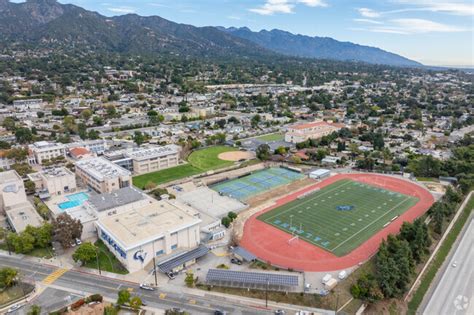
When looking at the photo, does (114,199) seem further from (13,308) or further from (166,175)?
(166,175)

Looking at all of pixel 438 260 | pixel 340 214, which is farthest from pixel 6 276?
pixel 438 260

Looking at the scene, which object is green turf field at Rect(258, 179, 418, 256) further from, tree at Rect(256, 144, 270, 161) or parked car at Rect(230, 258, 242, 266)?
tree at Rect(256, 144, 270, 161)

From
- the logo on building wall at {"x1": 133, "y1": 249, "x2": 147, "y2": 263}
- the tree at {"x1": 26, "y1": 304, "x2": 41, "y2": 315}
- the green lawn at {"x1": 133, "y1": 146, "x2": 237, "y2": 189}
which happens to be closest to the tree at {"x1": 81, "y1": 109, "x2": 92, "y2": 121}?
the green lawn at {"x1": 133, "y1": 146, "x2": 237, "y2": 189}

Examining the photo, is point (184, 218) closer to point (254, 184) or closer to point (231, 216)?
point (231, 216)

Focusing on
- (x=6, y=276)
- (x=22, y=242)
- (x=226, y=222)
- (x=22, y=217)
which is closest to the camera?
(x=6, y=276)

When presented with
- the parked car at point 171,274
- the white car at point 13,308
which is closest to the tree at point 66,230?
the white car at point 13,308

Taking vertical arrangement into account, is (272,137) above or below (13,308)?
above

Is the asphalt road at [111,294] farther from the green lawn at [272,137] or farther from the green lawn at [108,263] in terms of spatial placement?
the green lawn at [272,137]

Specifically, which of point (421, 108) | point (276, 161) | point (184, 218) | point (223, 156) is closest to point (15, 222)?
point (184, 218)
